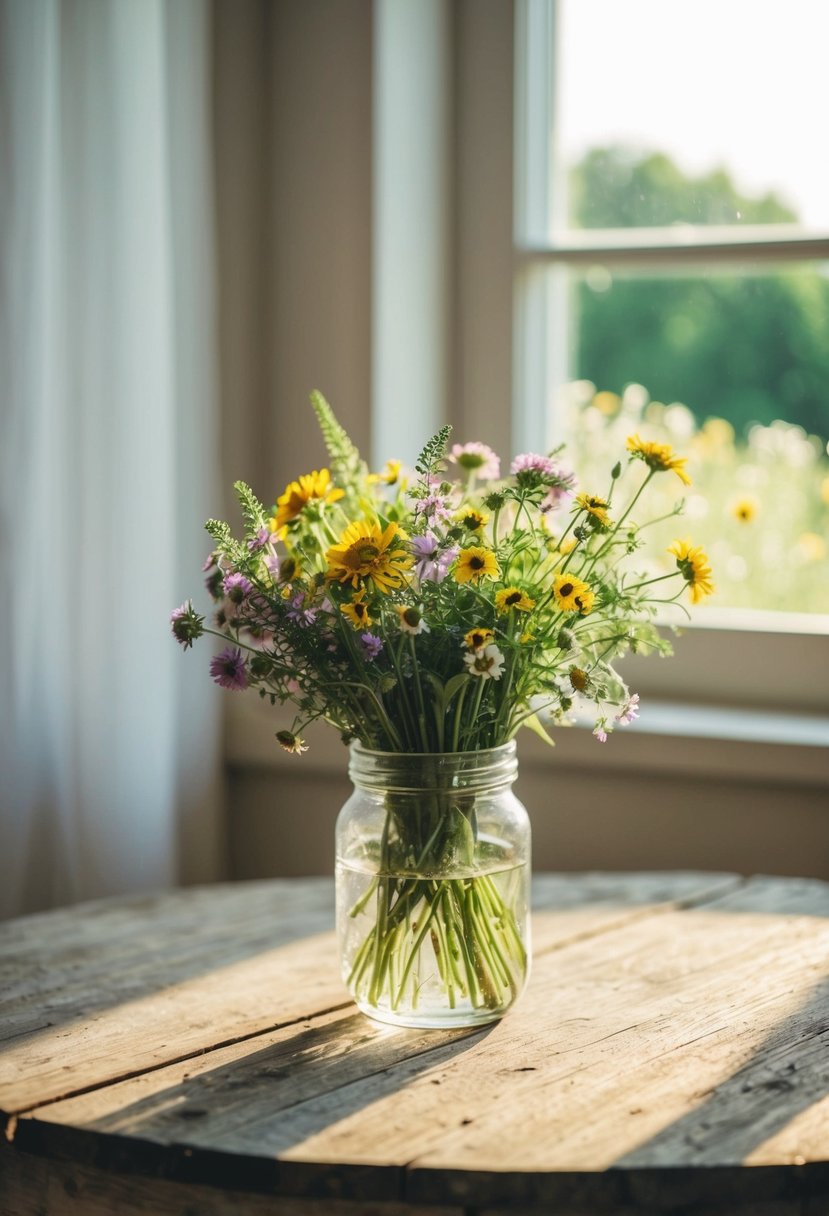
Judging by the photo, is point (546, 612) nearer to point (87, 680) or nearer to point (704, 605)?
point (87, 680)

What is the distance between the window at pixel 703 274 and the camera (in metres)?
1.96

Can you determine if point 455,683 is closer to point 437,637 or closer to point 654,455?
point 437,637

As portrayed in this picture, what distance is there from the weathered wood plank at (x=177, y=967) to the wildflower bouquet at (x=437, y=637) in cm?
14

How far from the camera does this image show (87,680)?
5.90ft

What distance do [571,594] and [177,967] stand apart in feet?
1.92

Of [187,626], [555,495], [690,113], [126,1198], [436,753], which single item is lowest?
[126,1198]

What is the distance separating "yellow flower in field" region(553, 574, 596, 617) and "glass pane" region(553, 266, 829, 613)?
1026mm

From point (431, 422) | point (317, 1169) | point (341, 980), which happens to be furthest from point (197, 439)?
point (317, 1169)

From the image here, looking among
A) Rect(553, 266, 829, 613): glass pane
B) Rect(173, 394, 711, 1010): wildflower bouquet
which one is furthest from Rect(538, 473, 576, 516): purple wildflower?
Rect(553, 266, 829, 613): glass pane

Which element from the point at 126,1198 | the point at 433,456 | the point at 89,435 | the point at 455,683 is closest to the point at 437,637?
the point at 455,683

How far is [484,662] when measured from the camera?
100 cm

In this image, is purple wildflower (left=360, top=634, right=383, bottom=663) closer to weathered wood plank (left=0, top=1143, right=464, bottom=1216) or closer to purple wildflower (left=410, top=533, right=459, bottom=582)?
purple wildflower (left=410, top=533, right=459, bottom=582)

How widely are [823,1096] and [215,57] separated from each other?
170 cm

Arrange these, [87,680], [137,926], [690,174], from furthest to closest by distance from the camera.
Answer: [690,174] → [87,680] → [137,926]
